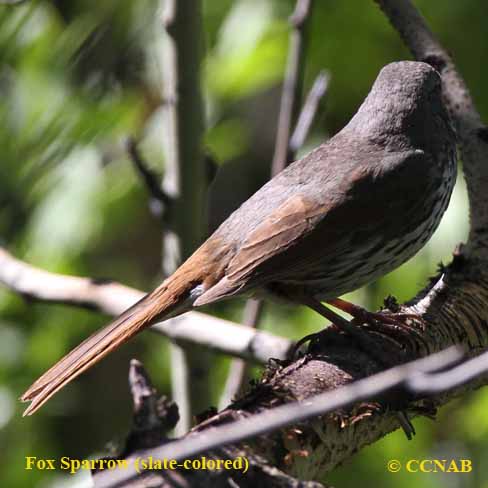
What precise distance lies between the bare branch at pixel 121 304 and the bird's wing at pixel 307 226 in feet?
0.91

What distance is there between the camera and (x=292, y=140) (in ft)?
13.2

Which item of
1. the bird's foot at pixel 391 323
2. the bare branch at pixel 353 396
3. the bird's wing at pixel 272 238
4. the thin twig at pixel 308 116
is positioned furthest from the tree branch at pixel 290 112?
the bare branch at pixel 353 396

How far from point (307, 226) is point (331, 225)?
81mm

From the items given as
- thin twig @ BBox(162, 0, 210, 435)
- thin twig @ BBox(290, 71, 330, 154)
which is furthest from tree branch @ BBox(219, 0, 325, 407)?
thin twig @ BBox(162, 0, 210, 435)

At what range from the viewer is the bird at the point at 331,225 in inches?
126

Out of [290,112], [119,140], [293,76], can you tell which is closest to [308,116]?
[290,112]

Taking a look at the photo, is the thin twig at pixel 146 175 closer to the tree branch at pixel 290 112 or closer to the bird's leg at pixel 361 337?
the tree branch at pixel 290 112

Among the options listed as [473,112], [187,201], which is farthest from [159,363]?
[473,112]

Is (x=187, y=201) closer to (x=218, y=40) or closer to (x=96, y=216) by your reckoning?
(x=96, y=216)

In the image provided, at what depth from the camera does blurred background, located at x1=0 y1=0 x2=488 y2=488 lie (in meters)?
4.19

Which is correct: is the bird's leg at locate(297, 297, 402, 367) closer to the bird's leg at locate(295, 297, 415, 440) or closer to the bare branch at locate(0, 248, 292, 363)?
the bird's leg at locate(295, 297, 415, 440)

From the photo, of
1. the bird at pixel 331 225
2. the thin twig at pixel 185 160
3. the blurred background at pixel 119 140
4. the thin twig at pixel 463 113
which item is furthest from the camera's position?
the blurred background at pixel 119 140

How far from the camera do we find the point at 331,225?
3.27 m

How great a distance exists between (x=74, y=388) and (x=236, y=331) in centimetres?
287
